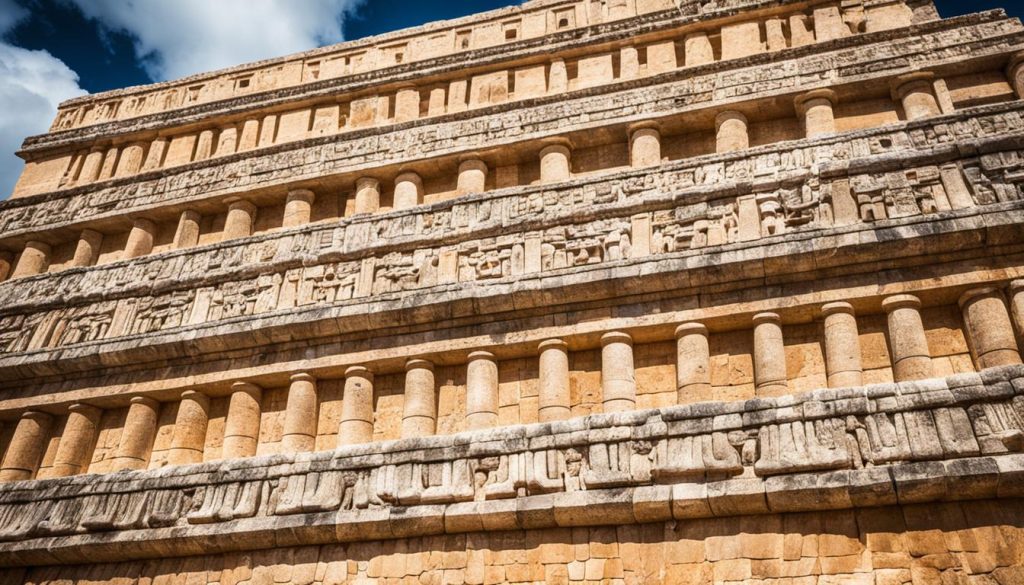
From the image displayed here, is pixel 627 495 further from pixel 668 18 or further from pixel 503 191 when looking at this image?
pixel 668 18

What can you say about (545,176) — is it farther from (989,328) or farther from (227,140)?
(227,140)

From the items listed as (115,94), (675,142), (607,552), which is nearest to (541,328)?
(607,552)

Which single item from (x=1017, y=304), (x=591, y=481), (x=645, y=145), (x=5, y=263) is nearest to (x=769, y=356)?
(x=1017, y=304)

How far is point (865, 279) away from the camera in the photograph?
10211 millimetres

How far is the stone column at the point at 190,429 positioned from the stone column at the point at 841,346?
884 centimetres

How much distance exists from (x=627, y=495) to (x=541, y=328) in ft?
10.8

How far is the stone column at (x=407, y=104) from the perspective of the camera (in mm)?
16516

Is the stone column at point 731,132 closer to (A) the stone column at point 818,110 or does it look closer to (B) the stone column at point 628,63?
Answer: (A) the stone column at point 818,110

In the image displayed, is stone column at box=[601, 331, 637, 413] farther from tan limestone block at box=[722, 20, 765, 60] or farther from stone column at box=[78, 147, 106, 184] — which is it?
stone column at box=[78, 147, 106, 184]

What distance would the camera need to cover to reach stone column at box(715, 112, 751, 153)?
13402mm

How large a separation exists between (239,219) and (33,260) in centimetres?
467

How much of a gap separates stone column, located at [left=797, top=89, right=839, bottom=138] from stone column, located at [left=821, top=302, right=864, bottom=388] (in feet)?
12.8

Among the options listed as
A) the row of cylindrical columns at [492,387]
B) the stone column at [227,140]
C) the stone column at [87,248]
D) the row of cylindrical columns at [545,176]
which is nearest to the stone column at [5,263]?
the row of cylindrical columns at [545,176]

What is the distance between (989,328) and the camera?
9.48 metres
